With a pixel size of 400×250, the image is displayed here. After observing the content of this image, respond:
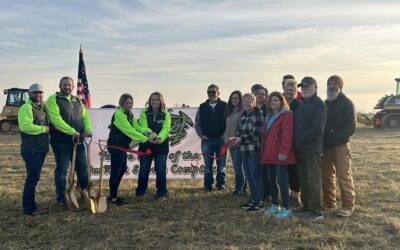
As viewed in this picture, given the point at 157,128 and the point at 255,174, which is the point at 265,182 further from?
the point at 157,128

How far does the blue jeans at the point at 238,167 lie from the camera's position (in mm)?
7090

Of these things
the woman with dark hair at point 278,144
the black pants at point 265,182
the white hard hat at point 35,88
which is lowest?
the black pants at point 265,182

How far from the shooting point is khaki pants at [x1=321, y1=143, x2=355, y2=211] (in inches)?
237

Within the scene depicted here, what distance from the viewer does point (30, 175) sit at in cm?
593

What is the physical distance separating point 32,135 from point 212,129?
315 centimetres

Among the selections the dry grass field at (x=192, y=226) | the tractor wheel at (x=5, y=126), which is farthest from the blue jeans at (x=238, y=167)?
the tractor wheel at (x=5, y=126)

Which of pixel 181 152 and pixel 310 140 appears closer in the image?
pixel 310 140

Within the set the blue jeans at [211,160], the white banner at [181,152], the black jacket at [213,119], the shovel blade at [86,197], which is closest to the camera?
the shovel blade at [86,197]

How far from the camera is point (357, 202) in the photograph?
674 cm

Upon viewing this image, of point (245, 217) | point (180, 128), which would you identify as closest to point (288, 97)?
point (245, 217)

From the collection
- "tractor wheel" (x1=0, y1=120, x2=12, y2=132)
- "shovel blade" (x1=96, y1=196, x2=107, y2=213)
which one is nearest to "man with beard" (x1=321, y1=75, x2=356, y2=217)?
"shovel blade" (x1=96, y1=196, x2=107, y2=213)

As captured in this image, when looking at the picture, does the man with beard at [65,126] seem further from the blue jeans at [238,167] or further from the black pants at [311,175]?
the black pants at [311,175]

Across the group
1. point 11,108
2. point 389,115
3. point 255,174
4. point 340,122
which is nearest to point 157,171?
point 255,174

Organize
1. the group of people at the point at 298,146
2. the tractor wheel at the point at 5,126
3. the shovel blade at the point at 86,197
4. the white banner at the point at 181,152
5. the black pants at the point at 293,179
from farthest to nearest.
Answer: the tractor wheel at the point at 5,126
the white banner at the point at 181,152
the black pants at the point at 293,179
the shovel blade at the point at 86,197
the group of people at the point at 298,146
